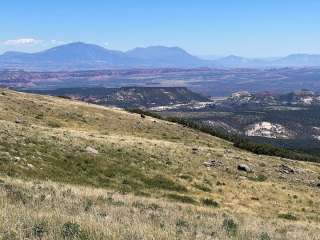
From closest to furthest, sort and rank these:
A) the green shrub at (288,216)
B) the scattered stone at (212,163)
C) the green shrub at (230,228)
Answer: the green shrub at (230,228)
the green shrub at (288,216)
the scattered stone at (212,163)

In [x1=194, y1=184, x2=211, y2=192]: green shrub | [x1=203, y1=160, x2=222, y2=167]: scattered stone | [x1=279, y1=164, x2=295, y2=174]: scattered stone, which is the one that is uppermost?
[x1=203, y1=160, x2=222, y2=167]: scattered stone

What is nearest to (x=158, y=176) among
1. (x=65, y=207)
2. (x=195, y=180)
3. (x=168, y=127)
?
(x=195, y=180)

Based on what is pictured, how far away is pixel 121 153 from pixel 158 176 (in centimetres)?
589

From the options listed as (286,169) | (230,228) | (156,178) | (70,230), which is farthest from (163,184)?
(70,230)

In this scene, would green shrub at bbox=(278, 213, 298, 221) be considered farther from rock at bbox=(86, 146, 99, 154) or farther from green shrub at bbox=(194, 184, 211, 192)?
rock at bbox=(86, 146, 99, 154)

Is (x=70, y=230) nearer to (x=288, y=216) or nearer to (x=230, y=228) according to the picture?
(x=230, y=228)

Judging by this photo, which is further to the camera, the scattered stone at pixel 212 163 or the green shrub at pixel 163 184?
the scattered stone at pixel 212 163

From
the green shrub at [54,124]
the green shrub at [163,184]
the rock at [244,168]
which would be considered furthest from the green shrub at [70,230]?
the green shrub at [54,124]

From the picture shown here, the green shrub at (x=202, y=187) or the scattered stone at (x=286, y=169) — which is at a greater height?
the green shrub at (x=202, y=187)

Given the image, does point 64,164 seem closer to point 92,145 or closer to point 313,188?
point 92,145

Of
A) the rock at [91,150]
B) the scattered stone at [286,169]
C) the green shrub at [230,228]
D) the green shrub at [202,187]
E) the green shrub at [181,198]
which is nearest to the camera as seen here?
the green shrub at [230,228]

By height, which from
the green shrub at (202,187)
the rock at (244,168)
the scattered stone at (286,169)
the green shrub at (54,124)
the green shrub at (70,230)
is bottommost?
the scattered stone at (286,169)

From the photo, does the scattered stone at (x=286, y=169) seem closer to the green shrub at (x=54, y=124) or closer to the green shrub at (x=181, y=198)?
the green shrub at (x=181, y=198)

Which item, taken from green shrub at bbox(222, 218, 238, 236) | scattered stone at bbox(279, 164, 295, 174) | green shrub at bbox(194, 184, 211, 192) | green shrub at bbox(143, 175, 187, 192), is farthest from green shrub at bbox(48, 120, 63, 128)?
green shrub at bbox(222, 218, 238, 236)
